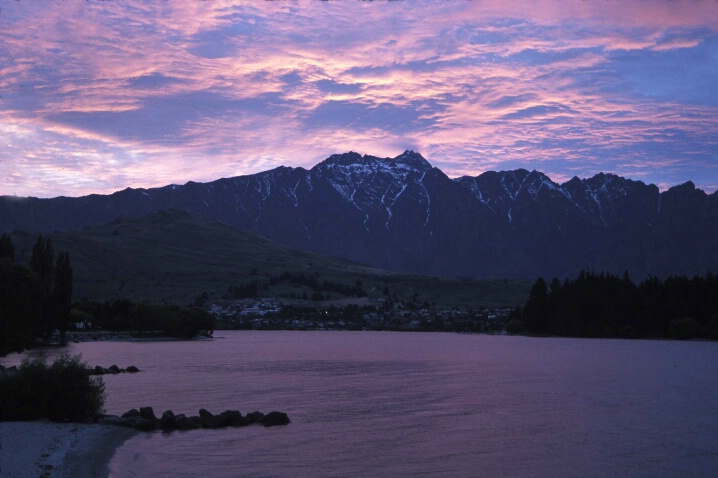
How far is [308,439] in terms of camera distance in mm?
52250

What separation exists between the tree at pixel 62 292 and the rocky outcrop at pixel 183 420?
4053 inches

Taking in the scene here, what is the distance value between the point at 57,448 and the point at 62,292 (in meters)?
120

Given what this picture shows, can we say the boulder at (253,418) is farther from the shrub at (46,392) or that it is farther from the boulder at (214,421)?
the shrub at (46,392)

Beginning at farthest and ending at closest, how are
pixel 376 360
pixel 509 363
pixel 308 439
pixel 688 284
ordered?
1. pixel 688 284
2. pixel 376 360
3. pixel 509 363
4. pixel 308 439

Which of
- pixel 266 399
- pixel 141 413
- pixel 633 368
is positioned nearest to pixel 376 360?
pixel 633 368

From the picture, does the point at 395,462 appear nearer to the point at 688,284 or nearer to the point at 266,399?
the point at 266,399

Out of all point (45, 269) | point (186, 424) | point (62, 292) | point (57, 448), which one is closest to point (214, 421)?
point (186, 424)

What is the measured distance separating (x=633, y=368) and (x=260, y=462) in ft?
271

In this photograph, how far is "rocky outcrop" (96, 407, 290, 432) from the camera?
176 ft

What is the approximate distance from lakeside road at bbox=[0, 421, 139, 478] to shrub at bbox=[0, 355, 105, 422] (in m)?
1.57

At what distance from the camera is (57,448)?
42.1 m

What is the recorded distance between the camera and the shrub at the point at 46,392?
48938mm

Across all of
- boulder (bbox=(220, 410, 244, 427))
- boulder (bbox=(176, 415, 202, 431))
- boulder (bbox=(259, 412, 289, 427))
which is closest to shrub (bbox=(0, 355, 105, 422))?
boulder (bbox=(176, 415, 202, 431))

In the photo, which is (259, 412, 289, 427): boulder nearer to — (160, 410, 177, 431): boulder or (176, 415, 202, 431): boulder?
(176, 415, 202, 431): boulder
